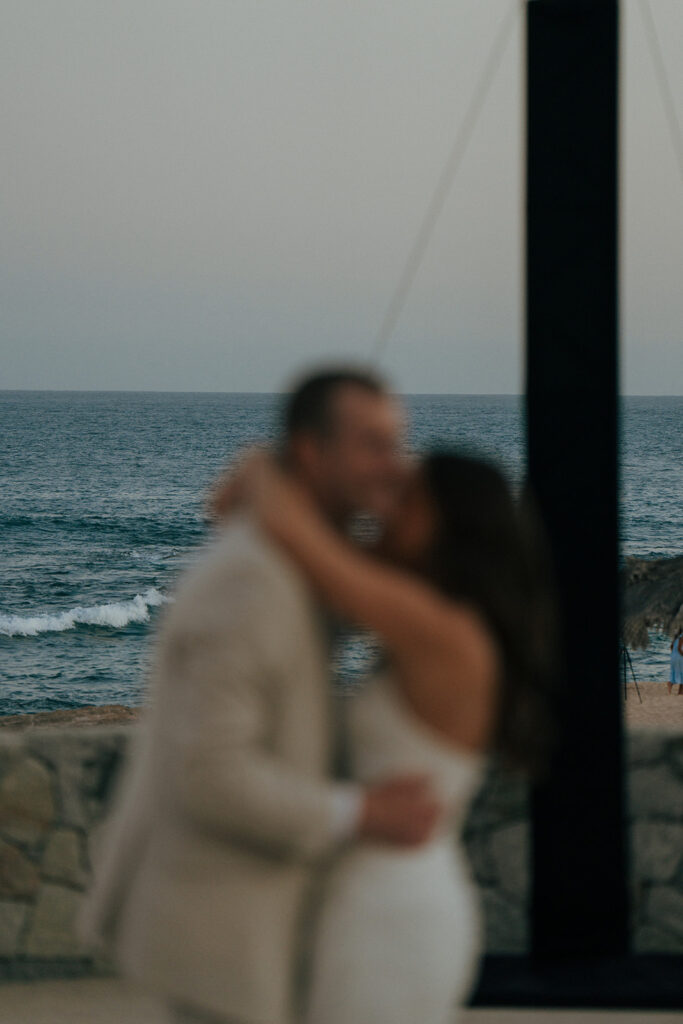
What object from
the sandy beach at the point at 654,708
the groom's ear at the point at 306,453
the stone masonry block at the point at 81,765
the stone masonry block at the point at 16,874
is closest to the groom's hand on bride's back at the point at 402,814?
the groom's ear at the point at 306,453

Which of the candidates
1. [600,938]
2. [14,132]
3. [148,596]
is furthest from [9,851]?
[14,132]

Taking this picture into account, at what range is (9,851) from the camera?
3.49 meters

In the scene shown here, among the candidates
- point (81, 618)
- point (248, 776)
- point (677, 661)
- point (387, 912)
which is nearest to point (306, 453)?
point (248, 776)

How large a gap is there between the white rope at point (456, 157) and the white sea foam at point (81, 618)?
95.1 ft

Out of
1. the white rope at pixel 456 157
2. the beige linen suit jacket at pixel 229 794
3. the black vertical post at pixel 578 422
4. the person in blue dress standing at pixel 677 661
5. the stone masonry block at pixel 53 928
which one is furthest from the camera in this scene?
the person in blue dress standing at pixel 677 661

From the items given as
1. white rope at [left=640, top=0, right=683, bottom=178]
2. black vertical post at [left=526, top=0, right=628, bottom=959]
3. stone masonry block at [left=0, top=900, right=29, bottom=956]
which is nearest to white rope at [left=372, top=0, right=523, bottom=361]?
black vertical post at [left=526, top=0, right=628, bottom=959]

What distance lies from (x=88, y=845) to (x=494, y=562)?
2.43 meters

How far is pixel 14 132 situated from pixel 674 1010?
54.5m

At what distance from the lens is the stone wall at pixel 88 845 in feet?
11.4

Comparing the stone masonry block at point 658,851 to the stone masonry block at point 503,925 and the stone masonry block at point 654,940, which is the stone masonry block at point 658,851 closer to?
the stone masonry block at point 654,940

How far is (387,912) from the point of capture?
146 cm

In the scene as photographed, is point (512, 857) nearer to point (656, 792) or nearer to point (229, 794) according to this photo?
point (656, 792)

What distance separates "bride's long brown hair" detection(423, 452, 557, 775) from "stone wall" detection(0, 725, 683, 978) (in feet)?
6.88

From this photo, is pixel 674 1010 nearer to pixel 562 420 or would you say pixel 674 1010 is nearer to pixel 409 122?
pixel 562 420
